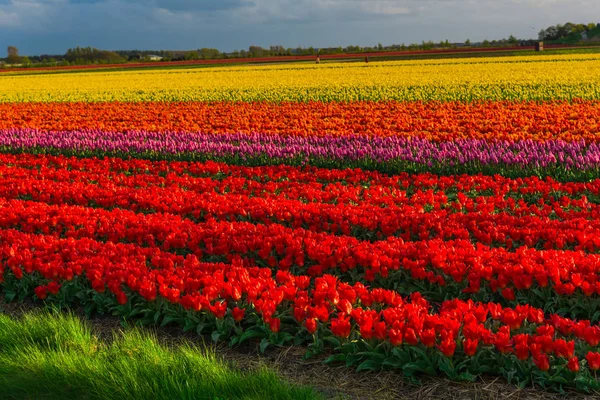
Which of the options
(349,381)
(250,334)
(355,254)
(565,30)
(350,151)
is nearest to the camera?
(349,381)

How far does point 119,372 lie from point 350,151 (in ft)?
29.8

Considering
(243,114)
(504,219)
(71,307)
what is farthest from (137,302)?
(243,114)

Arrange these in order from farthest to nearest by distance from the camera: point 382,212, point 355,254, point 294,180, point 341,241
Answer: point 294,180 < point 382,212 < point 341,241 < point 355,254

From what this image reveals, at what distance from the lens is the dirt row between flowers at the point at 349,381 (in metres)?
4.09

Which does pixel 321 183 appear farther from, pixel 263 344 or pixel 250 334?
pixel 263 344

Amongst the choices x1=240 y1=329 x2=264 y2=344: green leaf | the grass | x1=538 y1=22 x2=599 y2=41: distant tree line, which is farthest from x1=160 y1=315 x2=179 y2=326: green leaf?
x1=538 y1=22 x2=599 y2=41: distant tree line

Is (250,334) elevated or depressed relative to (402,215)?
depressed

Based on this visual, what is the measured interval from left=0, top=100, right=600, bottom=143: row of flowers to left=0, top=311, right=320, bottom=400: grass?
1083cm

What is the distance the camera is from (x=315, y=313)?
192 inches

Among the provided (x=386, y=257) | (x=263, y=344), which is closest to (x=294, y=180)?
(x=386, y=257)

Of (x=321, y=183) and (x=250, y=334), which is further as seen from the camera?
(x=321, y=183)

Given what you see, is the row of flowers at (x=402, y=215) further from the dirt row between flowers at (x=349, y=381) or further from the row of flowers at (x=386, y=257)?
the dirt row between flowers at (x=349, y=381)

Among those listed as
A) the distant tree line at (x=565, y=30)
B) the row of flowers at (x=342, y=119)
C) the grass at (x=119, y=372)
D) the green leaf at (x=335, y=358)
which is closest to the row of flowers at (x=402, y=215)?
the green leaf at (x=335, y=358)

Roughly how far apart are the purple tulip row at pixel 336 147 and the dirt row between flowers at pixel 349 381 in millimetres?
7584
